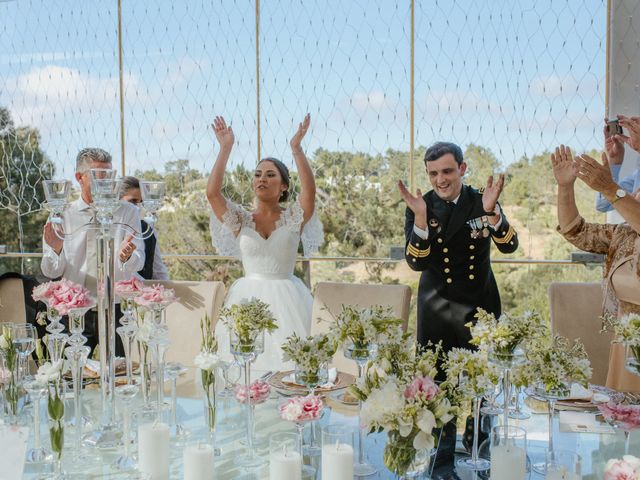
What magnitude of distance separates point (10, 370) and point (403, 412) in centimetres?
105

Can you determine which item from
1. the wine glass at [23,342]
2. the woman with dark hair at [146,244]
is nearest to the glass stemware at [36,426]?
the wine glass at [23,342]

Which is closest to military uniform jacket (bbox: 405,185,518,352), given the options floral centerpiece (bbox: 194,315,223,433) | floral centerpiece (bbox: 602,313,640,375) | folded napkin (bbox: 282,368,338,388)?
folded napkin (bbox: 282,368,338,388)

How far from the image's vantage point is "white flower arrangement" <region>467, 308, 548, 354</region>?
5.39ft

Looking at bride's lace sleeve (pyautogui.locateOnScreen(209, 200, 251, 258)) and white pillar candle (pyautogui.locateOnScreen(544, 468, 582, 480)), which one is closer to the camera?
white pillar candle (pyautogui.locateOnScreen(544, 468, 582, 480))

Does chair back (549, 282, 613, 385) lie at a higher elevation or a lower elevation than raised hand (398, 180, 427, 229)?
lower

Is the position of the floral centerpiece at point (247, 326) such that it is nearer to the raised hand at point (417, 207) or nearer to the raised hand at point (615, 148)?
the raised hand at point (417, 207)

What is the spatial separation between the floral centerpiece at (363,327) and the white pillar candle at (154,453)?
471 millimetres

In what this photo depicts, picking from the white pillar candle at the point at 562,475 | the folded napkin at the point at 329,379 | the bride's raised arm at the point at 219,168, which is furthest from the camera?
the bride's raised arm at the point at 219,168

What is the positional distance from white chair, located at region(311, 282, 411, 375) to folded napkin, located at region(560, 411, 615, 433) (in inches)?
34.4

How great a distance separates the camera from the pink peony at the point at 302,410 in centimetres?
152

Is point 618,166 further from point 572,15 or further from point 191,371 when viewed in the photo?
point 191,371

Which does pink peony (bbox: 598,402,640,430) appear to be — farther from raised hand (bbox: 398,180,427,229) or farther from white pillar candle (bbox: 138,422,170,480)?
raised hand (bbox: 398,180,427,229)

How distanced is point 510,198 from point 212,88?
2.22 m

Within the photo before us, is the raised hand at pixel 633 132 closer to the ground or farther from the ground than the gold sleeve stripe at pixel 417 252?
farther from the ground
